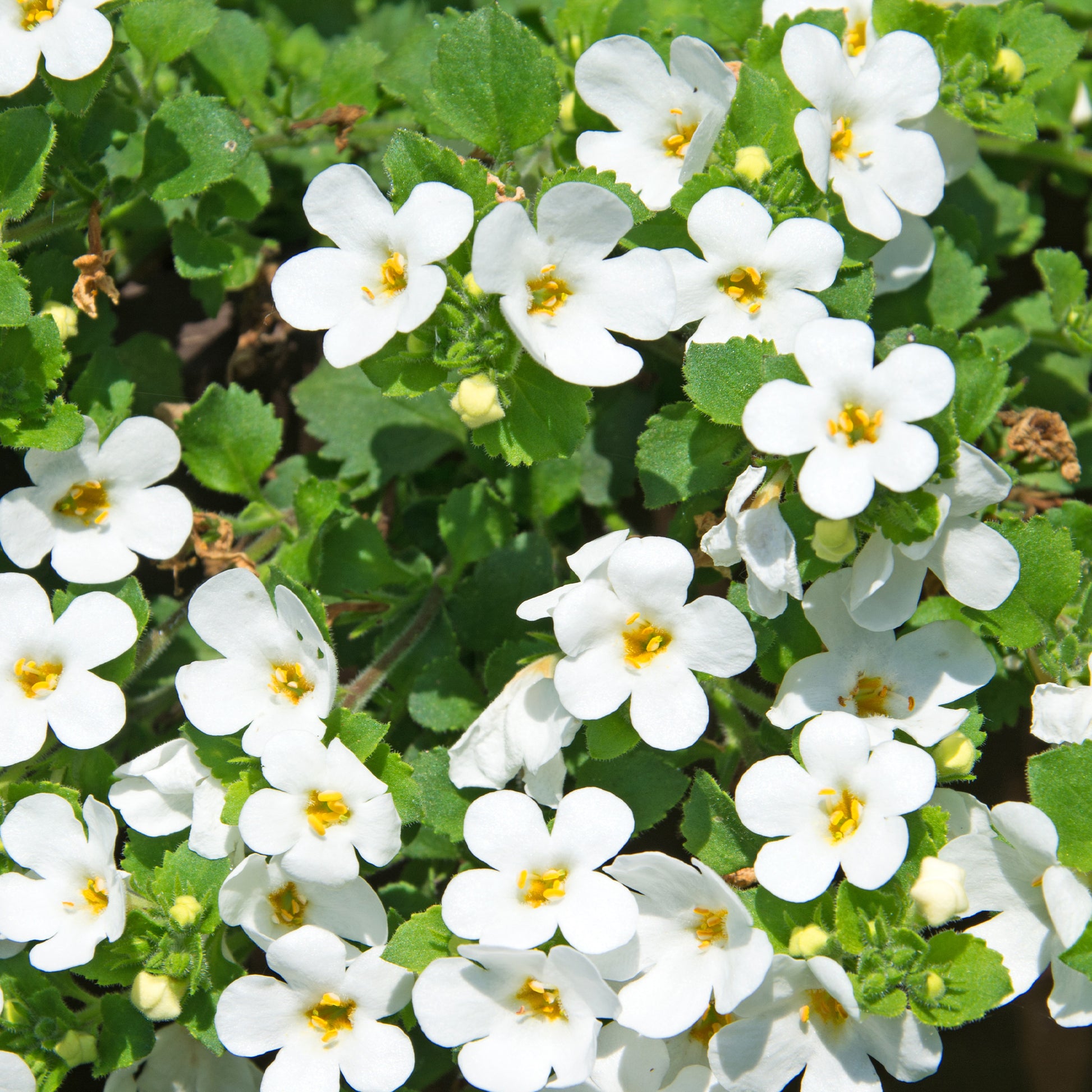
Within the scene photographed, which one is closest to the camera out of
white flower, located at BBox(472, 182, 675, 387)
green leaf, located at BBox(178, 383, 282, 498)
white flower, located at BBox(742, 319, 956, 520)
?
white flower, located at BBox(742, 319, 956, 520)

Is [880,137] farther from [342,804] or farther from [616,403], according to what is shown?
[342,804]

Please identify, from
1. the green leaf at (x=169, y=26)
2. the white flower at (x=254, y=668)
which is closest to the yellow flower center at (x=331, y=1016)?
the white flower at (x=254, y=668)

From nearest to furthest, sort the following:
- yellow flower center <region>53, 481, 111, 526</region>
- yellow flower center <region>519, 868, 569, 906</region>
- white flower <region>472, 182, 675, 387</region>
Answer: white flower <region>472, 182, 675, 387</region> < yellow flower center <region>519, 868, 569, 906</region> < yellow flower center <region>53, 481, 111, 526</region>

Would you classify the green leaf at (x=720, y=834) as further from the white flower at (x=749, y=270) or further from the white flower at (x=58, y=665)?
the white flower at (x=58, y=665)

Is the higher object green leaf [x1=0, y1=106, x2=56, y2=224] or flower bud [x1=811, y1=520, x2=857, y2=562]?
green leaf [x1=0, y1=106, x2=56, y2=224]

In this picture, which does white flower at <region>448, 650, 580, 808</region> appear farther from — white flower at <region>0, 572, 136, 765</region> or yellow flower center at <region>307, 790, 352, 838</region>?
white flower at <region>0, 572, 136, 765</region>

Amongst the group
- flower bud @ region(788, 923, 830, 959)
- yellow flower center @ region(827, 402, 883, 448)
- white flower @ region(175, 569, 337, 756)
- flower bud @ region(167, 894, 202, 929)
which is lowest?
flower bud @ region(167, 894, 202, 929)

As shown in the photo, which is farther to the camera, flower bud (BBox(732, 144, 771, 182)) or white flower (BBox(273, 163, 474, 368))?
flower bud (BBox(732, 144, 771, 182))

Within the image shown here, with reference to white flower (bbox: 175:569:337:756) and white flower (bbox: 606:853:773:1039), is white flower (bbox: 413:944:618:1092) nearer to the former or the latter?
white flower (bbox: 606:853:773:1039)

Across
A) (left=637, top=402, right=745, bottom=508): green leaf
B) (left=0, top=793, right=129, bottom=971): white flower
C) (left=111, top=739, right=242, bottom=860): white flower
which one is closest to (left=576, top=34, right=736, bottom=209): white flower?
(left=637, top=402, right=745, bottom=508): green leaf

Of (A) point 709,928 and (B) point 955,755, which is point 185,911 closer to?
(A) point 709,928
